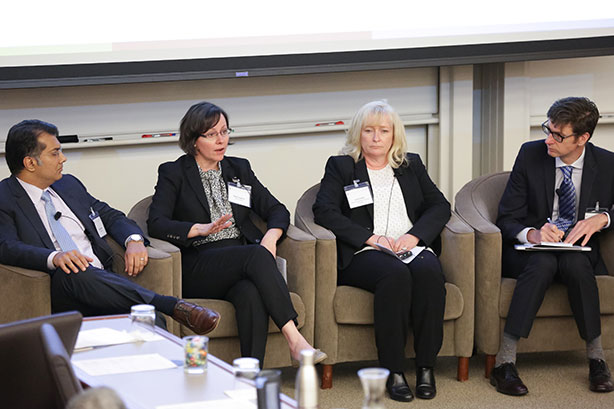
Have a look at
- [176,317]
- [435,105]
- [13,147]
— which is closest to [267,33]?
[435,105]

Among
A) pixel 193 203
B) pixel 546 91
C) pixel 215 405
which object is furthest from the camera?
pixel 546 91

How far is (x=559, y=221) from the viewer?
14.6 feet

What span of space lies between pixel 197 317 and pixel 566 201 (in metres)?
1.98

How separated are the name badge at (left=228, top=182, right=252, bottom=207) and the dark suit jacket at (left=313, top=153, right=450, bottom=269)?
324 mm

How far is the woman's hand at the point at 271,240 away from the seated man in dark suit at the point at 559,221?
3.60ft

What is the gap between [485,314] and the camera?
14.0ft

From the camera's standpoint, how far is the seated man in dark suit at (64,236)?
3.67 m

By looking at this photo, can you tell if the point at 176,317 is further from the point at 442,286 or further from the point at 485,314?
the point at 485,314

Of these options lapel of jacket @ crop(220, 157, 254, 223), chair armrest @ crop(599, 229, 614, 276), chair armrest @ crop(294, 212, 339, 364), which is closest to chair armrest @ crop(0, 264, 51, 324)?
lapel of jacket @ crop(220, 157, 254, 223)

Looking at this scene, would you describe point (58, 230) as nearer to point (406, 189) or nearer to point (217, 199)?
point (217, 199)

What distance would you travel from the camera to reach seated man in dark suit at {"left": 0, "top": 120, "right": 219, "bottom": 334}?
144 inches

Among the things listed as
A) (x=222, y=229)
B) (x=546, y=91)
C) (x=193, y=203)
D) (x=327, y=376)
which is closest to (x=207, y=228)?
(x=222, y=229)

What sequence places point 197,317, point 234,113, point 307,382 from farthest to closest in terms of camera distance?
point 234,113
point 197,317
point 307,382

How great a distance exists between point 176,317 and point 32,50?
1940 mm
